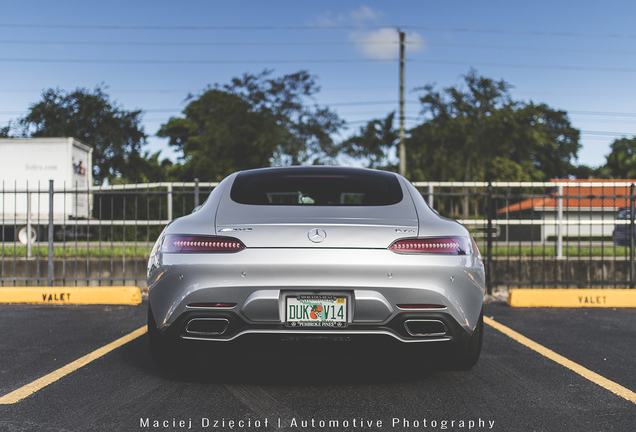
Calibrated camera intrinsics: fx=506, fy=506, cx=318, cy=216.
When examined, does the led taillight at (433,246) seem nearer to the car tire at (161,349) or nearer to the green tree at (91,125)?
the car tire at (161,349)

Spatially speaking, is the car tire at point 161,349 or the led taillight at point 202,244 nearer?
the led taillight at point 202,244

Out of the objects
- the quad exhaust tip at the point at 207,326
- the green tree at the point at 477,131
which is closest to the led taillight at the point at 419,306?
the quad exhaust tip at the point at 207,326

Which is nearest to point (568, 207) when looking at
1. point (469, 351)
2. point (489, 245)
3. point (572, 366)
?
point (489, 245)

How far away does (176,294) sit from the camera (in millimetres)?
2830

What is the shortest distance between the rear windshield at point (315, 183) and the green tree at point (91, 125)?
3456 cm

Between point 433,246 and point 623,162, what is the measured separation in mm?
61220

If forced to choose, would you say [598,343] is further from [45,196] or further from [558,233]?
[45,196]

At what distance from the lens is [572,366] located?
144 inches

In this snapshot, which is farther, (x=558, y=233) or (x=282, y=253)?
(x=558, y=233)

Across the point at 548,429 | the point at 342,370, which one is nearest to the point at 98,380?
the point at 342,370

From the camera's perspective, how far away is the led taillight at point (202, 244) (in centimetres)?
281

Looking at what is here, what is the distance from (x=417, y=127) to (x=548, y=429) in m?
29.4

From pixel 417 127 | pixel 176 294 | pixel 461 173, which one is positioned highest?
pixel 417 127

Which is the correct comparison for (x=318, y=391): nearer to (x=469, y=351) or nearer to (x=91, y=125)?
(x=469, y=351)
